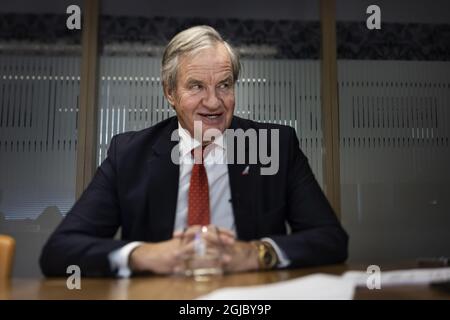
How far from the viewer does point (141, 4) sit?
2033mm

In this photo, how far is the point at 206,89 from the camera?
1359mm

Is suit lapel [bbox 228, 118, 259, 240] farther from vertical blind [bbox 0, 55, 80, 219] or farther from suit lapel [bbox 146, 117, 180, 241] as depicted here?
vertical blind [bbox 0, 55, 80, 219]

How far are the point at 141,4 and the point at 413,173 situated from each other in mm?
1544

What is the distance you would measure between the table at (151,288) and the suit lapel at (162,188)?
374 millimetres

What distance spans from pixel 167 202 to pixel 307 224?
422mm

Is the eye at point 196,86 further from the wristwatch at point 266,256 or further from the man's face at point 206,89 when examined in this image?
the wristwatch at point 266,256

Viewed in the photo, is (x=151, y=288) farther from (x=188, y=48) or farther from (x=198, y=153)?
(x=188, y=48)

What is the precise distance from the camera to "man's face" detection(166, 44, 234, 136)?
53.0 inches

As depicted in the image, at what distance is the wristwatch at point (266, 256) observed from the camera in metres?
0.90

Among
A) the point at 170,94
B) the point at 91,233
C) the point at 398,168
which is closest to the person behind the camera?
the point at 91,233

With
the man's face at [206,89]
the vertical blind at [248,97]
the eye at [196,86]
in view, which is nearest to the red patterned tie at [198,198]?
the man's face at [206,89]

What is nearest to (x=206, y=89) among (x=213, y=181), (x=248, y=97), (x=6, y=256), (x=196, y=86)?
(x=196, y=86)
